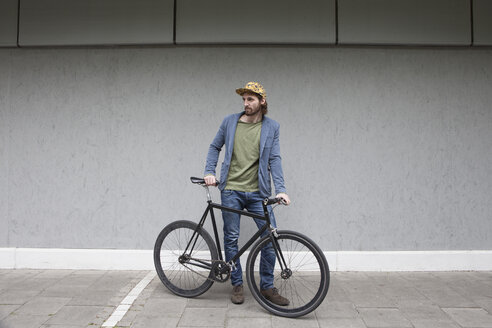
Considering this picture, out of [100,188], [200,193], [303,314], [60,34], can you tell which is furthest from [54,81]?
[303,314]

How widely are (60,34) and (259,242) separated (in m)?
3.61

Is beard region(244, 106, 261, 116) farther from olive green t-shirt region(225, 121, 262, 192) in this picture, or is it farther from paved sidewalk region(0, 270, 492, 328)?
paved sidewalk region(0, 270, 492, 328)

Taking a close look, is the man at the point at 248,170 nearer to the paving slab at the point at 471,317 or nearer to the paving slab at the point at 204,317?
the paving slab at the point at 204,317

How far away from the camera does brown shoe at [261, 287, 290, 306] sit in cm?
374

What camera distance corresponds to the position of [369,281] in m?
4.56

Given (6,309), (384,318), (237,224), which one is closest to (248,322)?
(237,224)

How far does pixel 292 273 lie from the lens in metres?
3.72

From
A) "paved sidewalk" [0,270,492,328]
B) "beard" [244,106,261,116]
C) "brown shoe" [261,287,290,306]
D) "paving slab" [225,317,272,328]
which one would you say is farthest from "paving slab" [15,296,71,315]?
"beard" [244,106,261,116]

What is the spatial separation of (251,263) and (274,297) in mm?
408

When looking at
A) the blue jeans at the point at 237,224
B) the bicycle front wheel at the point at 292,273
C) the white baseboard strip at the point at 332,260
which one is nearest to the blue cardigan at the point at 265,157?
the blue jeans at the point at 237,224

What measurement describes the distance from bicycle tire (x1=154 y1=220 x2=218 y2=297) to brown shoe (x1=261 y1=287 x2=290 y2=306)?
557 mm

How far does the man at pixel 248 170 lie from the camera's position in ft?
12.7

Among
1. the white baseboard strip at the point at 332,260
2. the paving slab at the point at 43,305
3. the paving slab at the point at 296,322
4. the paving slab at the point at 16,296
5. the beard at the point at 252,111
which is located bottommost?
the paving slab at the point at 296,322

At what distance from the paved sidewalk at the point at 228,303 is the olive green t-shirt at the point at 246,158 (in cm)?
116
